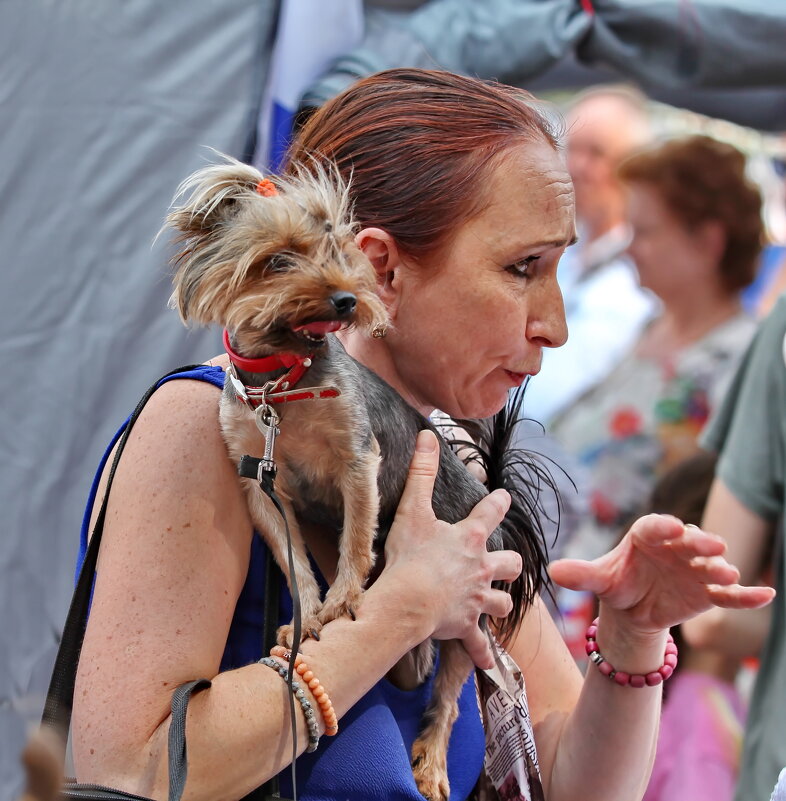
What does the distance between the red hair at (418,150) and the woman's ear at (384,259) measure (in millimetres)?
20

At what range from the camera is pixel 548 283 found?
1.87 m

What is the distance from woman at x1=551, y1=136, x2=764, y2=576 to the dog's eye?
3.97 meters

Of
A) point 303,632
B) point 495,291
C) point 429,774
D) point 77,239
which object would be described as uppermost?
point 495,291

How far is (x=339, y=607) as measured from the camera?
5.12 ft

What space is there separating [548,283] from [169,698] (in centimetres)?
96

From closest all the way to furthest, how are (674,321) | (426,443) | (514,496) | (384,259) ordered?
(426,443), (384,259), (514,496), (674,321)

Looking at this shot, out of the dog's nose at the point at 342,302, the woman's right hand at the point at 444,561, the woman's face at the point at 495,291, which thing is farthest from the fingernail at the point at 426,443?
the dog's nose at the point at 342,302

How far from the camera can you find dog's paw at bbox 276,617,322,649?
5.02 feet

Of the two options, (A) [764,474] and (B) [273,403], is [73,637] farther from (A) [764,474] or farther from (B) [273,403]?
(A) [764,474]

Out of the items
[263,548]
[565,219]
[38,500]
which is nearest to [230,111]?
[38,500]

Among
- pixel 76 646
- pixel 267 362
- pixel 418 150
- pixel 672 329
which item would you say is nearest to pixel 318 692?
pixel 76 646

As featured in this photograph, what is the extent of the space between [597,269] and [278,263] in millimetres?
5201

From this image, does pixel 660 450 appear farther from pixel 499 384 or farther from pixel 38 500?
pixel 499 384

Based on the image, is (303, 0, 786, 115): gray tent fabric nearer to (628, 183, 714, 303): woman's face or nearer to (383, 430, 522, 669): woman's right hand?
(628, 183, 714, 303): woman's face
